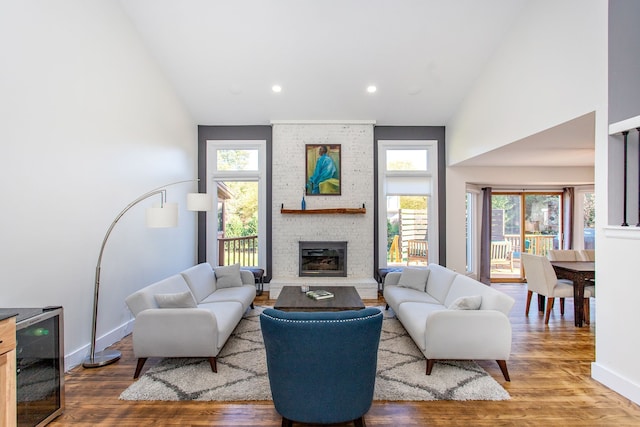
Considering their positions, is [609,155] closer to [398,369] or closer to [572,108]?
[572,108]

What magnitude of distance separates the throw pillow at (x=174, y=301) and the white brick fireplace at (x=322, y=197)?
3.07m

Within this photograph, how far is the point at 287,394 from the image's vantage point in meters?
2.16

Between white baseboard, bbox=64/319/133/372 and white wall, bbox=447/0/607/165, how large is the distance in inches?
206

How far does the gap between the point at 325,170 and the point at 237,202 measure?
73.1 inches

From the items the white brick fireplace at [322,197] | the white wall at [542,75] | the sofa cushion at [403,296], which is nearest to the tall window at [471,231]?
the white wall at [542,75]

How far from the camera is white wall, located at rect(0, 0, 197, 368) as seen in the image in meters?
2.66

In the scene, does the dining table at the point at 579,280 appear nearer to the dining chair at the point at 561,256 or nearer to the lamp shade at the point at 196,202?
the dining chair at the point at 561,256

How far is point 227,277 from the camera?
16.0 ft

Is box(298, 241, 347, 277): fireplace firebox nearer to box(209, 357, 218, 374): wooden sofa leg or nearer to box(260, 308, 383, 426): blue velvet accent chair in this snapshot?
box(209, 357, 218, 374): wooden sofa leg

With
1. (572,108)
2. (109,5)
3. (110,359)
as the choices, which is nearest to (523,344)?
(572,108)

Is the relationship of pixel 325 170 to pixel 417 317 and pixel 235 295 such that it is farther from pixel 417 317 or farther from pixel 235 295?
pixel 417 317

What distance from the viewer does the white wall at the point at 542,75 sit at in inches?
118

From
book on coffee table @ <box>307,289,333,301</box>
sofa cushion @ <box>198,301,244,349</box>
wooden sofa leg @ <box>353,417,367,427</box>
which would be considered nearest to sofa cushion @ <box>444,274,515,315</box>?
book on coffee table @ <box>307,289,333,301</box>

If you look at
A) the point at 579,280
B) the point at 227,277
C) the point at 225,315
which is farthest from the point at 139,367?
the point at 579,280
